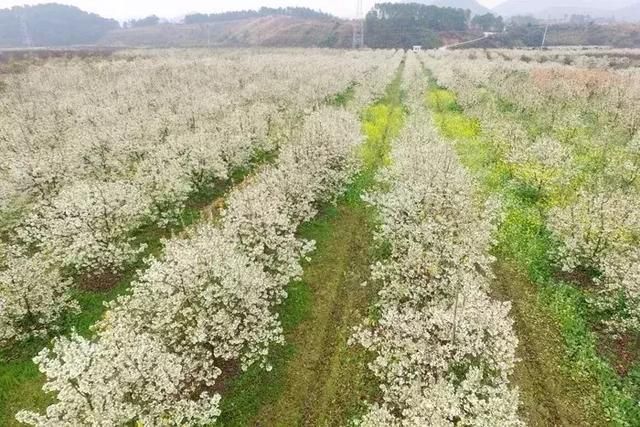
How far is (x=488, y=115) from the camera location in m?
71.0

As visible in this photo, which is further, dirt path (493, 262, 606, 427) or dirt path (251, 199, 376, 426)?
dirt path (251, 199, 376, 426)

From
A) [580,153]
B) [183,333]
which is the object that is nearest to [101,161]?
[183,333]

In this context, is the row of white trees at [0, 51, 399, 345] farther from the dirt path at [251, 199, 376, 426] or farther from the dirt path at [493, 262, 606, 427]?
the dirt path at [493, 262, 606, 427]

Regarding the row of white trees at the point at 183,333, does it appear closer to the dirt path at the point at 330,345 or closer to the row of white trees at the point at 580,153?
the dirt path at the point at 330,345

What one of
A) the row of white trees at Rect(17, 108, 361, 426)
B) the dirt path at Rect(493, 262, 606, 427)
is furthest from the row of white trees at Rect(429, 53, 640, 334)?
the row of white trees at Rect(17, 108, 361, 426)

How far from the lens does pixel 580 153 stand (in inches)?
2218

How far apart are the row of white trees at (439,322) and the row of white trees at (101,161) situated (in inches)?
726

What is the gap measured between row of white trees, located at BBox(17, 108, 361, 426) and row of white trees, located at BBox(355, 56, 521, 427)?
6364 mm

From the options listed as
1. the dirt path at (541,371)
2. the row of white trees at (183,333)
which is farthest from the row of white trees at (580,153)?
the row of white trees at (183,333)

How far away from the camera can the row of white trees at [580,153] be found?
30703 mm

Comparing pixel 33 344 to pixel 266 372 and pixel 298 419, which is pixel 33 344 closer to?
pixel 266 372

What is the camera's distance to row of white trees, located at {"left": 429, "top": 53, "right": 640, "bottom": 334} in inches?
1209

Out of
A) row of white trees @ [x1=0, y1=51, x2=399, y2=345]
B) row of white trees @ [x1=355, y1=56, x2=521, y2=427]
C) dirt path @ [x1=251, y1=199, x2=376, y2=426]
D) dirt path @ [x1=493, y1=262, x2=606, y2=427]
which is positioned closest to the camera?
row of white trees @ [x1=355, y1=56, x2=521, y2=427]

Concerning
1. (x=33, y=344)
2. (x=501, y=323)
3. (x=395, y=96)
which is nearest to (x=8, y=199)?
(x=33, y=344)
